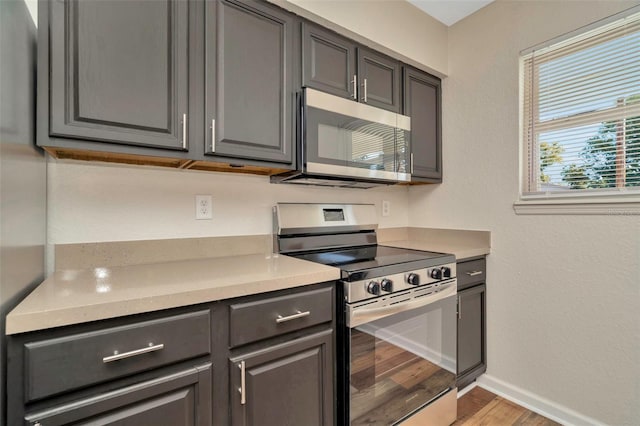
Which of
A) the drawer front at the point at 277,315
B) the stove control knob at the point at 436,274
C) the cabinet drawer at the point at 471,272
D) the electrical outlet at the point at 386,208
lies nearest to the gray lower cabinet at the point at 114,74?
the drawer front at the point at 277,315

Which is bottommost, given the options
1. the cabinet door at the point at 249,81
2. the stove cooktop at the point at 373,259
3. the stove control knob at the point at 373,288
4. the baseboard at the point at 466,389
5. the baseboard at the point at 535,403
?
the baseboard at the point at 466,389

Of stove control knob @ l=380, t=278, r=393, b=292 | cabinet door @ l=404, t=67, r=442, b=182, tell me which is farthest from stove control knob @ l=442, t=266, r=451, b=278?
cabinet door @ l=404, t=67, r=442, b=182

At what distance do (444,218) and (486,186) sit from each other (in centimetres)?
39

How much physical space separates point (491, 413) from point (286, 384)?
56.0 inches

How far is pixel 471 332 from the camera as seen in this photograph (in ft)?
6.38

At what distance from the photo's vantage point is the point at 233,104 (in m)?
1.35

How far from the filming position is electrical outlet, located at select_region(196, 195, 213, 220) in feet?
5.13

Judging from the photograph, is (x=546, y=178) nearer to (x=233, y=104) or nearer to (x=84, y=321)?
(x=233, y=104)

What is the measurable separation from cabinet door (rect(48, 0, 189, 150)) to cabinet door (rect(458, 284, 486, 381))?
6.05ft

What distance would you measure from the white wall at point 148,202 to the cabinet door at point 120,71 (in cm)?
33

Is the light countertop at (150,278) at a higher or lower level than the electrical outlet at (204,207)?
lower

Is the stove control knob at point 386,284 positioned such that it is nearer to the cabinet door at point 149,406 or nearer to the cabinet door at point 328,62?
the cabinet door at point 149,406

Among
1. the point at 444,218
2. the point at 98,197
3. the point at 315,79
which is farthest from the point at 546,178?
the point at 98,197

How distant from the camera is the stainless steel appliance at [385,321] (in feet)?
4.25
